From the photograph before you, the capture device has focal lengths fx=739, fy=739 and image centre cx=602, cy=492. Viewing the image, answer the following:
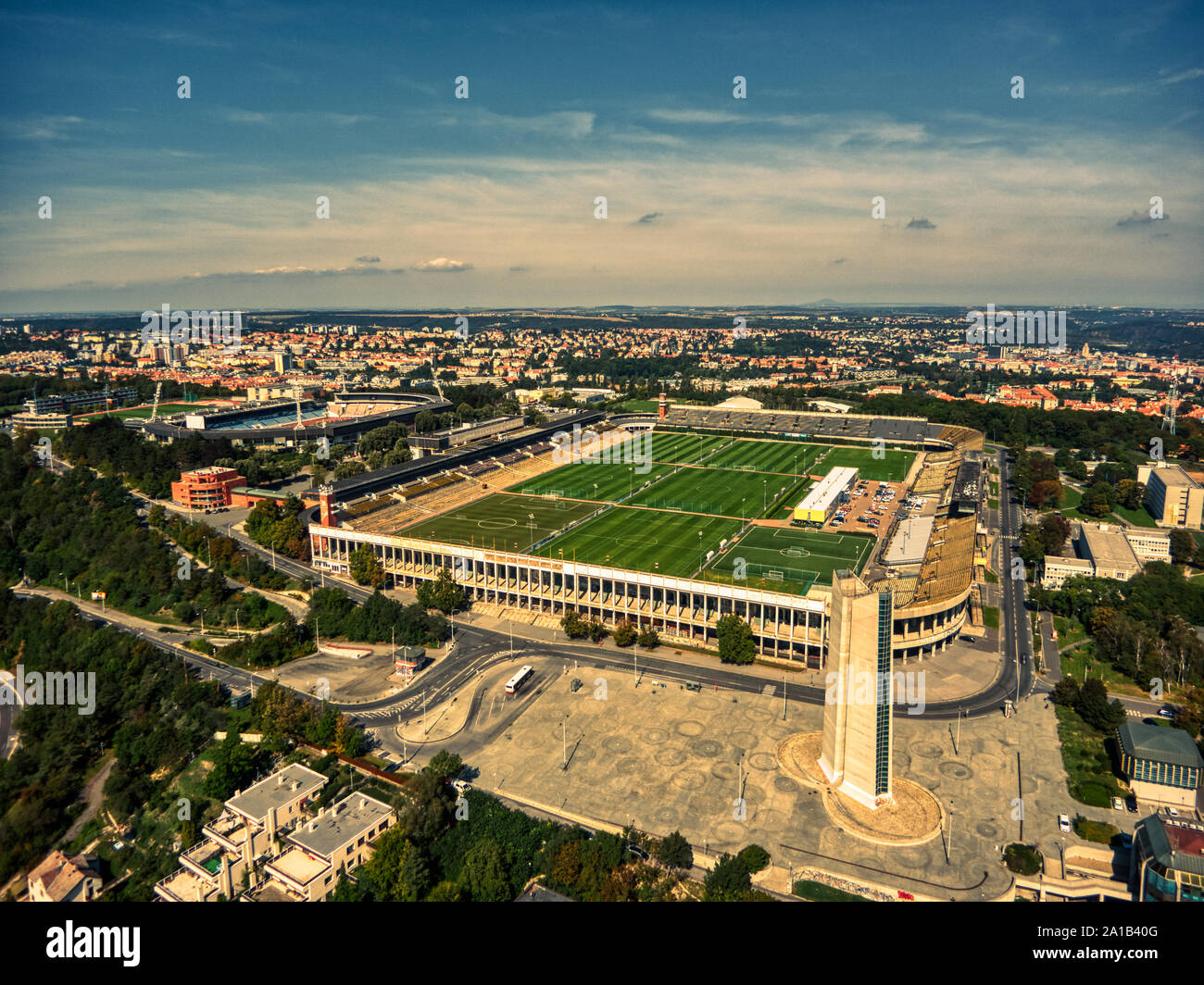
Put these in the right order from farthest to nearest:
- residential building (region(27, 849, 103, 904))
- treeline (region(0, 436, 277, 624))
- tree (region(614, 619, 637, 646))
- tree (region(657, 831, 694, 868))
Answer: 1. treeline (region(0, 436, 277, 624))
2. tree (region(614, 619, 637, 646))
3. residential building (region(27, 849, 103, 904))
4. tree (region(657, 831, 694, 868))

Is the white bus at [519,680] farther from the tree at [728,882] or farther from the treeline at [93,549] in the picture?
the treeline at [93,549]

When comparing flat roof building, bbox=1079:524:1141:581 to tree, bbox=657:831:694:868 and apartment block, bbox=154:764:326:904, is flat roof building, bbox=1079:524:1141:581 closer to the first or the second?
tree, bbox=657:831:694:868

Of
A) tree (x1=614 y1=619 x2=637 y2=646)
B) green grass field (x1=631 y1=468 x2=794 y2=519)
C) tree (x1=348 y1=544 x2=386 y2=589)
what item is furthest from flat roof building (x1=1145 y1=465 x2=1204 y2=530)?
tree (x1=348 y1=544 x2=386 y2=589)

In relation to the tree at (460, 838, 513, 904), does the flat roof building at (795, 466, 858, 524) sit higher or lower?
higher

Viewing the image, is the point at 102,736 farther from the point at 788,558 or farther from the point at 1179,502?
the point at 1179,502

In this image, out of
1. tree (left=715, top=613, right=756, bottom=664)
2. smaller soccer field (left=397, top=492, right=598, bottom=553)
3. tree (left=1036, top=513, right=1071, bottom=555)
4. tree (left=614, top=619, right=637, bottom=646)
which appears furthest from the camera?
tree (left=1036, top=513, right=1071, bottom=555)
